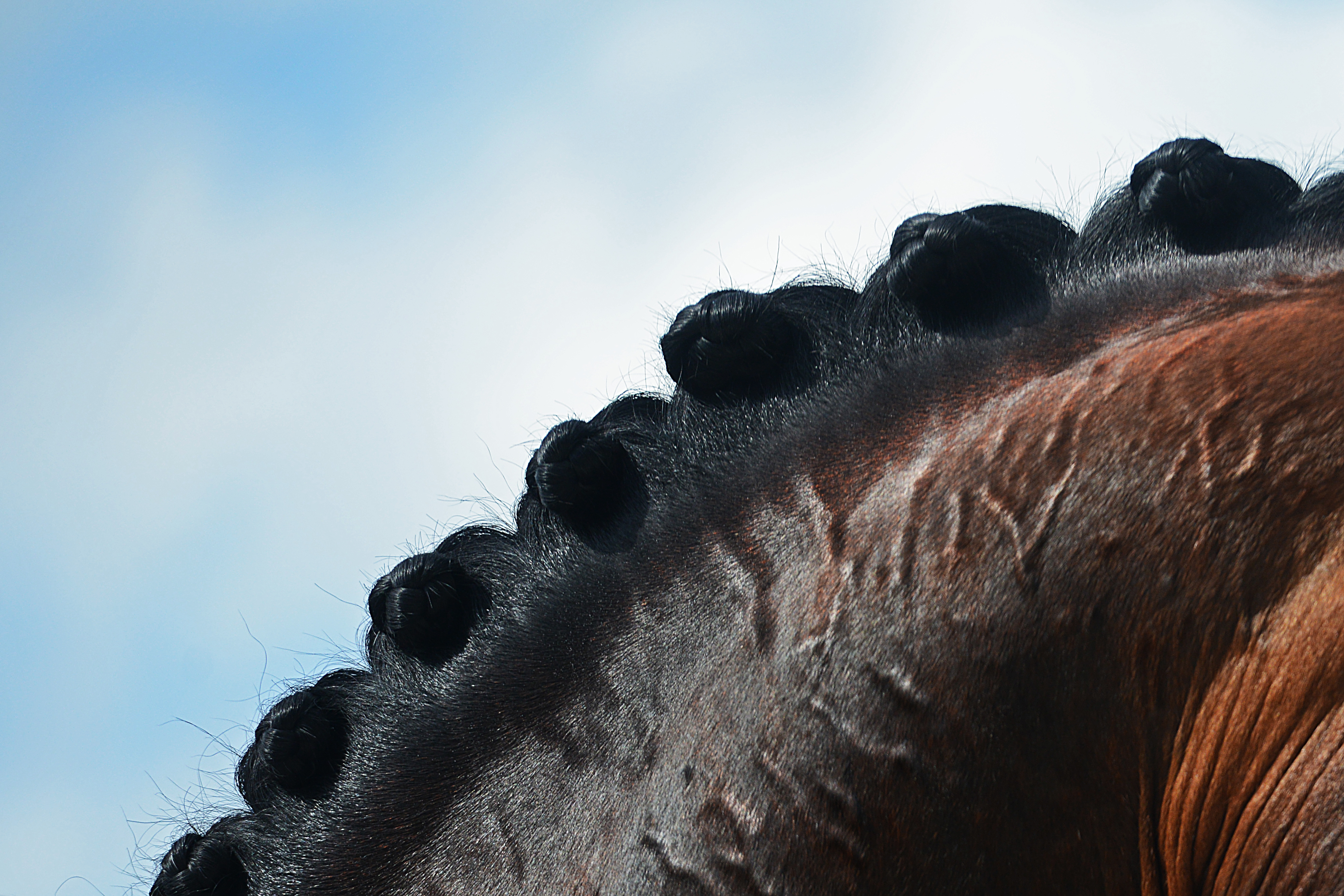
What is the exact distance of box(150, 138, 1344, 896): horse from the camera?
Answer: 41.6 inches

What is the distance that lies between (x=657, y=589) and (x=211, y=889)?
87 cm

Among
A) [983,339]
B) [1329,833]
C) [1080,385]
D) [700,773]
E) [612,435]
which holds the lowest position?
[1329,833]

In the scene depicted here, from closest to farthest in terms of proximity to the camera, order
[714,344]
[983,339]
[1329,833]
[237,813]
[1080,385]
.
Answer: [1329,833] < [1080,385] < [983,339] < [714,344] < [237,813]

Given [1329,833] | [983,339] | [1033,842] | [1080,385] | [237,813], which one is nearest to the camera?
[1329,833]

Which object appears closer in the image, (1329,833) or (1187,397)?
(1329,833)

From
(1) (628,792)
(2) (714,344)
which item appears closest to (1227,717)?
(1) (628,792)

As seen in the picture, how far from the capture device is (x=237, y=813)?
5.27 ft

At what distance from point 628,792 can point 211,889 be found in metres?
0.75

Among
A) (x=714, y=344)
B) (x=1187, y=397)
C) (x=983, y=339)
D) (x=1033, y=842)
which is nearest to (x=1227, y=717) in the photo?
(x=1033, y=842)

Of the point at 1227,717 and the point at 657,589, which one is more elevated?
the point at 657,589

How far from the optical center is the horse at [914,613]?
106 centimetres

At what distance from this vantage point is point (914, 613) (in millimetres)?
1166

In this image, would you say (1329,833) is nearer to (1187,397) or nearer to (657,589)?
(1187,397)

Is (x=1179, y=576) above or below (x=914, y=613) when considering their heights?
below
